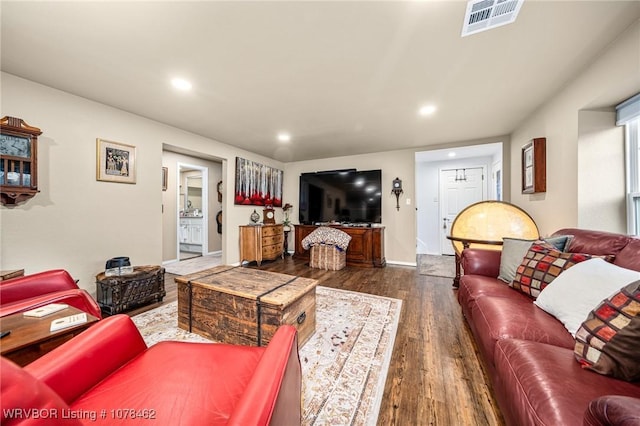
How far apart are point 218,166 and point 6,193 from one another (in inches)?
138

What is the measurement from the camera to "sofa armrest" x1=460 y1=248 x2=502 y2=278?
77.3 inches

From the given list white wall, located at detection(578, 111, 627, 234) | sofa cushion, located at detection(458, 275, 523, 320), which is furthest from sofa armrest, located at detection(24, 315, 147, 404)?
white wall, located at detection(578, 111, 627, 234)

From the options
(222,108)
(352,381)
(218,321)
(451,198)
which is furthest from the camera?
(451,198)

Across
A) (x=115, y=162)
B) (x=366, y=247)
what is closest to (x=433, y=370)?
(x=366, y=247)

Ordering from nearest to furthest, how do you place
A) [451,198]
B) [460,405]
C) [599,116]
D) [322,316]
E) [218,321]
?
[460,405], [218,321], [599,116], [322,316], [451,198]

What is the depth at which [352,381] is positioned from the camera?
139cm

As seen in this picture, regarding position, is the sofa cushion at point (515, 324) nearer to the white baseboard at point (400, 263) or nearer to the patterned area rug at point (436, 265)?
the patterned area rug at point (436, 265)

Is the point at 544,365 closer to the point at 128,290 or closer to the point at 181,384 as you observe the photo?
the point at 181,384

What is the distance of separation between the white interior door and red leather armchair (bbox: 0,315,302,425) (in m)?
5.31

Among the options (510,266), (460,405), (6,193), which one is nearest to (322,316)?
(460,405)

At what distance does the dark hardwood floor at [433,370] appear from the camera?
1.17m

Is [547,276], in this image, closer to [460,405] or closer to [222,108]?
[460,405]

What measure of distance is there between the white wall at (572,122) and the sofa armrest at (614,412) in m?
2.17

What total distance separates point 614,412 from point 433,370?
1.15 meters
